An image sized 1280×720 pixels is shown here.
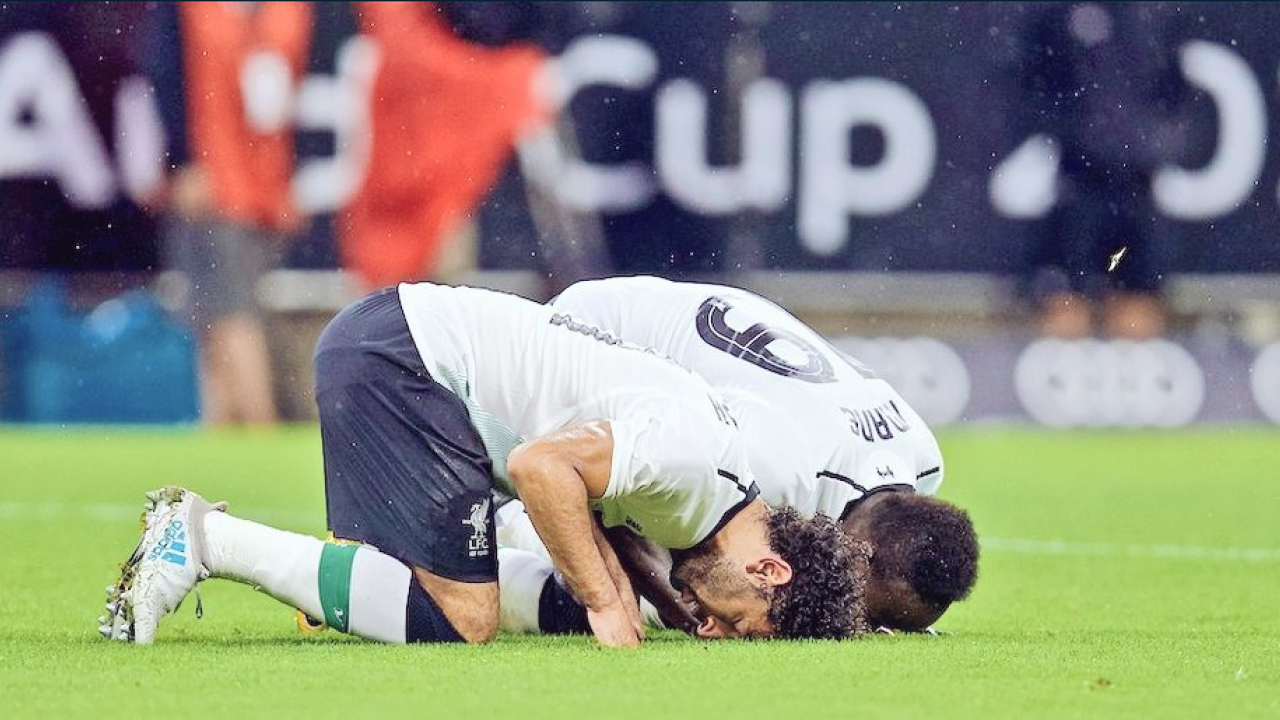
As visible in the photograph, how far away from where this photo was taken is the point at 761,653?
19.0 feet

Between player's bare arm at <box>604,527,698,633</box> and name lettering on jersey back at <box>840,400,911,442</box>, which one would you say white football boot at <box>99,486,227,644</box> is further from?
name lettering on jersey back at <box>840,400,911,442</box>

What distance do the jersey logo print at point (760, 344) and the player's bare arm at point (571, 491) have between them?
1098mm

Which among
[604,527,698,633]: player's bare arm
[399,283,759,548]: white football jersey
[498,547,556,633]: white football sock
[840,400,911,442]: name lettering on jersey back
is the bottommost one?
[498,547,556,633]: white football sock

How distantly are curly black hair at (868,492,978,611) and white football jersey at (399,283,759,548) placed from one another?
462 mm

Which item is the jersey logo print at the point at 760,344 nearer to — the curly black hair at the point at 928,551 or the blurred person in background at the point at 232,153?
the curly black hair at the point at 928,551

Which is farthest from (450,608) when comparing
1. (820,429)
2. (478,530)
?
(820,429)

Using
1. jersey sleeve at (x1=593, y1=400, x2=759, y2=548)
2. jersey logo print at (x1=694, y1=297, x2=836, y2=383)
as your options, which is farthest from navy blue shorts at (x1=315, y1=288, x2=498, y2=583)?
jersey logo print at (x1=694, y1=297, x2=836, y2=383)

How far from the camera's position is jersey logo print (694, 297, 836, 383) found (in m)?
6.85

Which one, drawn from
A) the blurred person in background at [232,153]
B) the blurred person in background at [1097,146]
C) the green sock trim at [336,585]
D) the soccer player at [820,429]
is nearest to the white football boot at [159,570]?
the green sock trim at [336,585]

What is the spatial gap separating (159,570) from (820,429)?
1.85 metres

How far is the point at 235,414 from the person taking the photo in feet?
58.2

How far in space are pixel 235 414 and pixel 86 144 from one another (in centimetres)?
227

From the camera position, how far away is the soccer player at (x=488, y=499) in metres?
5.82

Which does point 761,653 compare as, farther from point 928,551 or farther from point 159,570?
point 159,570
